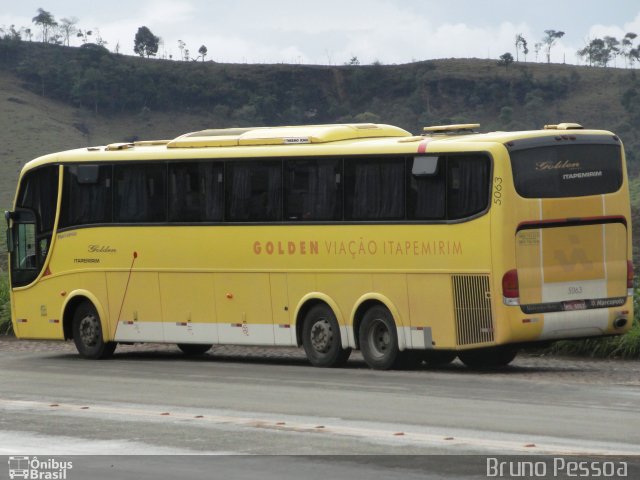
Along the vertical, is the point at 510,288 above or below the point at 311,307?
above

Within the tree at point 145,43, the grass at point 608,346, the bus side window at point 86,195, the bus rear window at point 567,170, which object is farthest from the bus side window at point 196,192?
the tree at point 145,43

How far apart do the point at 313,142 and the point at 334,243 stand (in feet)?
4.99

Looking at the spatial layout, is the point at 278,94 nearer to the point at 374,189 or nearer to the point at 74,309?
the point at 74,309

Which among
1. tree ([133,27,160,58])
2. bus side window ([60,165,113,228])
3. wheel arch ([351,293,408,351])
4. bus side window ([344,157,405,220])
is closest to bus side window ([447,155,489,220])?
bus side window ([344,157,405,220])

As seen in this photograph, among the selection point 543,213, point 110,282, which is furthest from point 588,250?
point 110,282

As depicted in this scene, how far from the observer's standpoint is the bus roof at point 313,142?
20312 mm

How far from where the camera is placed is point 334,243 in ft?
70.5

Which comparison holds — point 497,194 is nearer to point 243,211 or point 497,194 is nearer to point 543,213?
point 543,213

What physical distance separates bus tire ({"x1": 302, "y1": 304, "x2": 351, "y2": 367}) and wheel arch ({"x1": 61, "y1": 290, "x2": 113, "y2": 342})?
400 cm

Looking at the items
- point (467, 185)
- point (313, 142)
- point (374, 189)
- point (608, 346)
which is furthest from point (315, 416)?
point (608, 346)

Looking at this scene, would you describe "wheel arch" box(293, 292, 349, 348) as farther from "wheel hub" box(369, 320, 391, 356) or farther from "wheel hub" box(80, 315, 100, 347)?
"wheel hub" box(80, 315, 100, 347)

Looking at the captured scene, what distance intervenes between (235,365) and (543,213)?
5352mm

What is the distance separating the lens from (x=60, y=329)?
82.1 ft

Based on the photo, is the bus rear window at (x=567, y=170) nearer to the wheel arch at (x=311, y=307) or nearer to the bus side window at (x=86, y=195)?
the wheel arch at (x=311, y=307)
